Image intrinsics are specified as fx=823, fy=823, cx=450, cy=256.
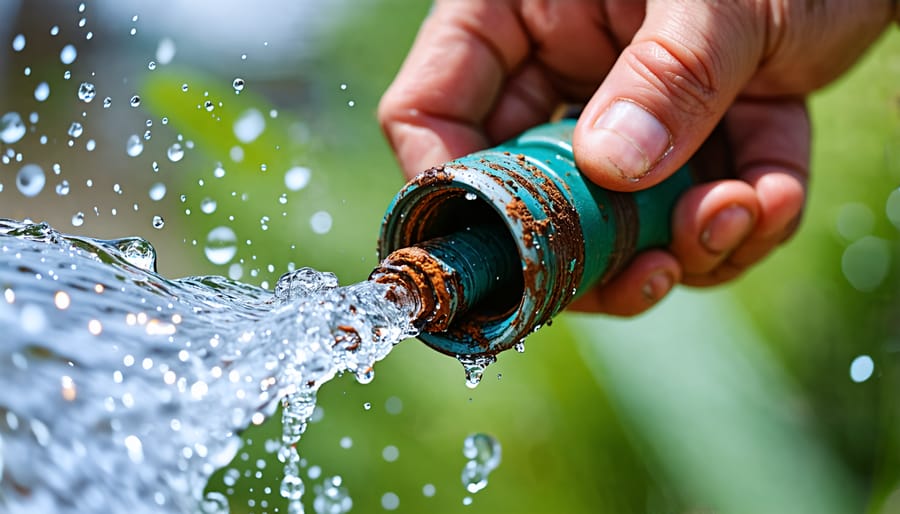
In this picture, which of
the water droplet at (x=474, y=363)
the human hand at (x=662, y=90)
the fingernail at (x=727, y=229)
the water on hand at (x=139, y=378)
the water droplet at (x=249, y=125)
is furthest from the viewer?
the water droplet at (x=249, y=125)

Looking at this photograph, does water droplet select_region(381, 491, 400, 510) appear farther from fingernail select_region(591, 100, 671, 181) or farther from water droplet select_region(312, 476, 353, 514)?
fingernail select_region(591, 100, 671, 181)

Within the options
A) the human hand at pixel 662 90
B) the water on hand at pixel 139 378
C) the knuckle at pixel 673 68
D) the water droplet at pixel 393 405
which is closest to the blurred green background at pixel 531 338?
the water droplet at pixel 393 405

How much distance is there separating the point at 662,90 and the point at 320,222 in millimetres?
995

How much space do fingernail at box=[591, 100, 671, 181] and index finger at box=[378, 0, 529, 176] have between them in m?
0.32

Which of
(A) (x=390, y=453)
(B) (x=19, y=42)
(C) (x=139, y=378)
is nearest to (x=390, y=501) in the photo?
(A) (x=390, y=453)

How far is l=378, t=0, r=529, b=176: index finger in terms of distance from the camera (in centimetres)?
114

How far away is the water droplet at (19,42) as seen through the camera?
5.78 feet

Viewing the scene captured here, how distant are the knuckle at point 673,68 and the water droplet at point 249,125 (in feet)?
3.37

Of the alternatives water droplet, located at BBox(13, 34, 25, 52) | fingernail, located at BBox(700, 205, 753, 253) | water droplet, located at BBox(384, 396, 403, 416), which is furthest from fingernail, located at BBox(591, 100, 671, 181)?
water droplet, located at BBox(13, 34, 25, 52)

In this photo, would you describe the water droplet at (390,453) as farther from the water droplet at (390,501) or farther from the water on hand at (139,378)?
the water on hand at (139,378)

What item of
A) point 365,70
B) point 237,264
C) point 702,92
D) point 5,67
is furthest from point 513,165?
point 5,67

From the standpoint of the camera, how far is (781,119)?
1254 millimetres

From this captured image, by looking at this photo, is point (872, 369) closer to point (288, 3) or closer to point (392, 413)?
point (392, 413)

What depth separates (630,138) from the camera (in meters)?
0.83
